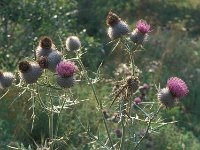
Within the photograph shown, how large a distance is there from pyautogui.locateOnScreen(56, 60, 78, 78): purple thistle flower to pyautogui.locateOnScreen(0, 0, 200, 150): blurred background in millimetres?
529

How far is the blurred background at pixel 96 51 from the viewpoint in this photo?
5559mm

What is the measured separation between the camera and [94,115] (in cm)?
601

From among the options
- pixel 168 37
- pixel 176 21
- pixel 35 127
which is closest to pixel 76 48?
pixel 35 127

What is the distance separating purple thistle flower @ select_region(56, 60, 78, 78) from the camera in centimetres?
313

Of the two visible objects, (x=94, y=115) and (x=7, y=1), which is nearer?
(x=94, y=115)

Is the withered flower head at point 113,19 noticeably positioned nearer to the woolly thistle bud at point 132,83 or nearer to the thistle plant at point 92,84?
the thistle plant at point 92,84

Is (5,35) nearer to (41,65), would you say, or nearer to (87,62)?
(87,62)

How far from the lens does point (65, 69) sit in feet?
10.4

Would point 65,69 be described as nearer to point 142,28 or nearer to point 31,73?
point 31,73

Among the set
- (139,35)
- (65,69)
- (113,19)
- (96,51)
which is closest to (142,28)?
(139,35)

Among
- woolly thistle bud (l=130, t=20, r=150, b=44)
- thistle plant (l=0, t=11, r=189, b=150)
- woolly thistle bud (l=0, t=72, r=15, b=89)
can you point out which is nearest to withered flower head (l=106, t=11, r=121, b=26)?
thistle plant (l=0, t=11, r=189, b=150)

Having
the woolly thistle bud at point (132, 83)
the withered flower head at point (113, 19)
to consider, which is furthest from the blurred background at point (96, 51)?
the woolly thistle bud at point (132, 83)

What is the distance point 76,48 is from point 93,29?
6.36 metres

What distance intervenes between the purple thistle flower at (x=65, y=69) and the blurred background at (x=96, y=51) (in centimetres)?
53
